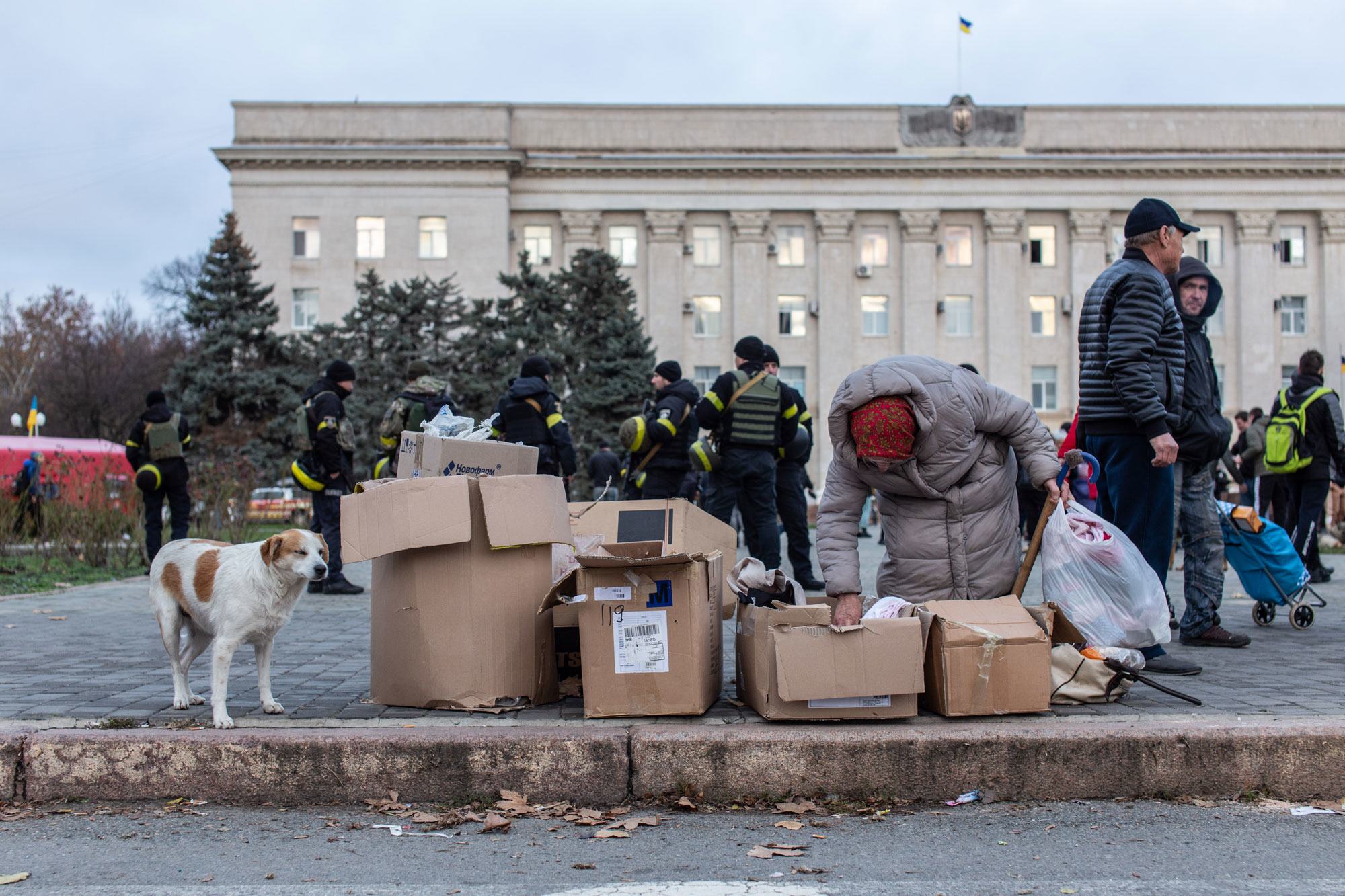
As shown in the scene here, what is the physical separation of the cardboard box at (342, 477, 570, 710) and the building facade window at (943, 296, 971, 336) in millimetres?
51503

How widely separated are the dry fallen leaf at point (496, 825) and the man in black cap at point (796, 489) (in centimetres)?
619

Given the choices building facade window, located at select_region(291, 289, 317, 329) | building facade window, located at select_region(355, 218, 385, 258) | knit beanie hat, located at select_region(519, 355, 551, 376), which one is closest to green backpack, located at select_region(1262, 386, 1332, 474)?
knit beanie hat, located at select_region(519, 355, 551, 376)

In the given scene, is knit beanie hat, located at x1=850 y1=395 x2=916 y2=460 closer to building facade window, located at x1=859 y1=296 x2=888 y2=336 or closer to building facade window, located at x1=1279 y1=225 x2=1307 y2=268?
building facade window, located at x1=859 y1=296 x2=888 y2=336

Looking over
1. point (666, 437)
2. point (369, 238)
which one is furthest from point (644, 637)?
point (369, 238)

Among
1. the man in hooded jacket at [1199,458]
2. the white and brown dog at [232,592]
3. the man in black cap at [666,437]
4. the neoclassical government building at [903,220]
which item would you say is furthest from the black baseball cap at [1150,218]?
the neoclassical government building at [903,220]

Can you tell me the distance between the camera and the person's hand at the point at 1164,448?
5598 mm

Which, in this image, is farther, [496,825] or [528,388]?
[528,388]

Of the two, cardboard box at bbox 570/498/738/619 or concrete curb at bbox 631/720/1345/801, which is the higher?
cardboard box at bbox 570/498/738/619

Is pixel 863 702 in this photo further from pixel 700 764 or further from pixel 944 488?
pixel 944 488

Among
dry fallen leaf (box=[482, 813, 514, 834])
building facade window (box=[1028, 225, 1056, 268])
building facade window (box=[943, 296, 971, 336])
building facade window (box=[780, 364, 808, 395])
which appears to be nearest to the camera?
dry fallen leaf (box=[482, 813, 514, 834])

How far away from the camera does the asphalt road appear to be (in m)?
3.46

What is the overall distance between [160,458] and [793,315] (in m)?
44.1

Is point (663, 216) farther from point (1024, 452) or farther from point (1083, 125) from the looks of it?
point (1024, 452)

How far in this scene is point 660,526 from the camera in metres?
5.98
